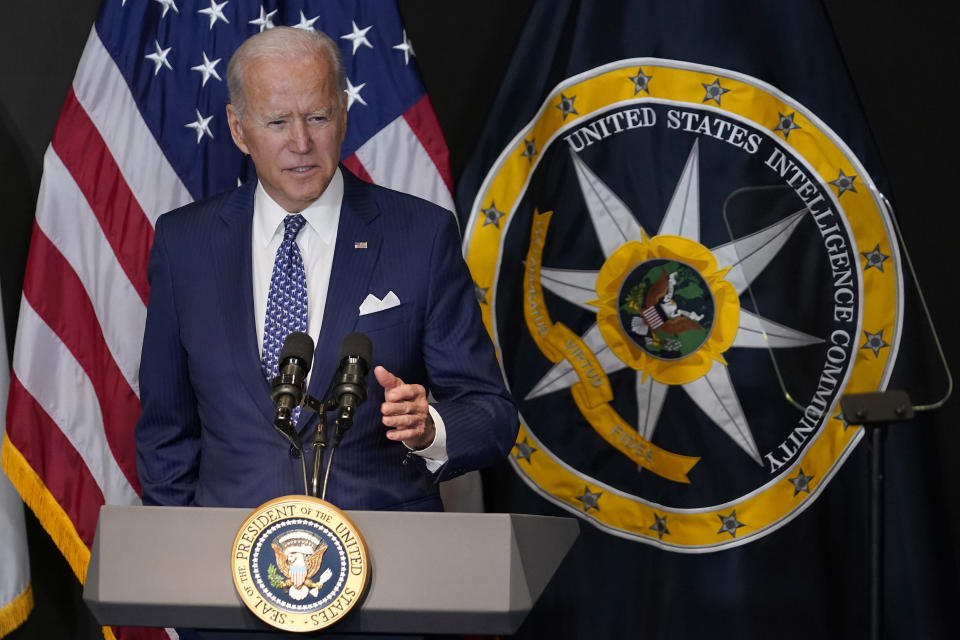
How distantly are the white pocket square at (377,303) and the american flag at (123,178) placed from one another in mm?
1013

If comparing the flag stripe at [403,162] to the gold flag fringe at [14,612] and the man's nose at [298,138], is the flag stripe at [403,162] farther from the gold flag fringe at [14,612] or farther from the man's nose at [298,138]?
the gold flag fringe at [14,612]

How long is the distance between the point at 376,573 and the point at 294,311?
63cm

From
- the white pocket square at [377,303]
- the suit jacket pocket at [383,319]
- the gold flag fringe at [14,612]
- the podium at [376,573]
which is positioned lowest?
the gold flag fringe at [14,612]

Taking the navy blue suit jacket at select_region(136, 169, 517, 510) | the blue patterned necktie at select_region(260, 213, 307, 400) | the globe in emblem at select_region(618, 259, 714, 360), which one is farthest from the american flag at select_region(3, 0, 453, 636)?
the blue patterned necktie at select_region(260, 213, 307, 400)

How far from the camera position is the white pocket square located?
196 centimetres

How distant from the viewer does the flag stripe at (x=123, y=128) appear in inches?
112

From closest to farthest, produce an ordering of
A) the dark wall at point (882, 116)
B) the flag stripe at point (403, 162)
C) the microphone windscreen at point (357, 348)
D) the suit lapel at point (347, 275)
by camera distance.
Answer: the microphone windscreen at point (357, 348) < the suit lapel at point (347, 275) < the flag stripe at point (403, 162) < the dark wall at point (882, 116)

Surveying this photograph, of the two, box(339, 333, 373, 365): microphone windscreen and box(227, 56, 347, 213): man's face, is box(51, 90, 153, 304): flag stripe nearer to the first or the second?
box(227, 56, 347, 213): man's face

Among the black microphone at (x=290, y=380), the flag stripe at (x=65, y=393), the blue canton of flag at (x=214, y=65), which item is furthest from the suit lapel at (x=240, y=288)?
the flag stripe at (x=65, y=393)

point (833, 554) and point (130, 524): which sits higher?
point (130, 524)

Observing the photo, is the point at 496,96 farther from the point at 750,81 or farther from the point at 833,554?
the point at 833,554

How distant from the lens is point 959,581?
9.75 ft

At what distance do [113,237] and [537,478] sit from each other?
1203 mm

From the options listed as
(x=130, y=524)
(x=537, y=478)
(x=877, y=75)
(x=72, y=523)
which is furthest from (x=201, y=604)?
(x=877, y=75)
